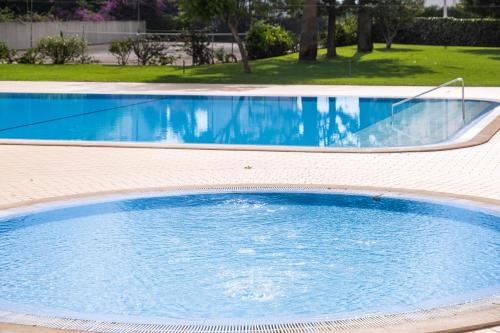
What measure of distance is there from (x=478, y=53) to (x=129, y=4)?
26.4m

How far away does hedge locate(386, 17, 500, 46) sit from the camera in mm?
45750

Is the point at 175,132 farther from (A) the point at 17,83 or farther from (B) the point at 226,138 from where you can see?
(A) the point at 17,83

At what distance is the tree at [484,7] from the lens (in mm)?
43875

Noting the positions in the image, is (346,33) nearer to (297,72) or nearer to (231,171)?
(297,72)

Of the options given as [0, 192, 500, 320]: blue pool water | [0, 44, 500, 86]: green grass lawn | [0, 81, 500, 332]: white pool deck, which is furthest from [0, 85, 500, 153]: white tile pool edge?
[0, 192, 500, 320]: blue pool water

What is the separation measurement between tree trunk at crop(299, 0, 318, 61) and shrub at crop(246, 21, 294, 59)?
3466mm

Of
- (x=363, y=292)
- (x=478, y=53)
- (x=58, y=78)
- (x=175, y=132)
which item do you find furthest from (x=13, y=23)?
(x=363, y=292)

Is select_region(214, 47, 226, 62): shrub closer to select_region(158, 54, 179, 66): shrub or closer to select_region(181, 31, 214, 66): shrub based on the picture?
select_region(181, 31, 214, 66): shrub

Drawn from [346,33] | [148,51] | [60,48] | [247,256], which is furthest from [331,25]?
[247,256]

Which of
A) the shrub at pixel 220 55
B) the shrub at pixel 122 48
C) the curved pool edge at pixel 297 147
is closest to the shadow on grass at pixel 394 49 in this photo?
the shrub at pixel 220 55

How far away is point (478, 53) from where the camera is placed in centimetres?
4003

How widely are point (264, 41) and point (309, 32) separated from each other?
4062 millimetres

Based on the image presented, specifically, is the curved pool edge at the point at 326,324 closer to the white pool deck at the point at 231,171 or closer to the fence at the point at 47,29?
the white pool deck at the point at 231,171

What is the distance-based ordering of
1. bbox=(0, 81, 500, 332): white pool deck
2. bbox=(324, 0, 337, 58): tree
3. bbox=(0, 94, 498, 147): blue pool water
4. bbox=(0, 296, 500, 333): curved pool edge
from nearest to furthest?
bbox=(0, 296, 500, 333): curved pool edge → bbox=(0, 81, 500, 332): white pool deck → bbox=(0, 94, 498, 147): blue pool water → bbox=(324, 0, 337, 58): tree
